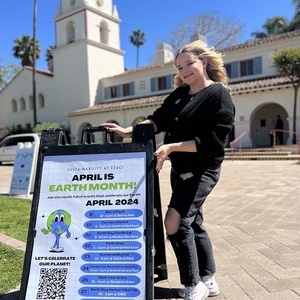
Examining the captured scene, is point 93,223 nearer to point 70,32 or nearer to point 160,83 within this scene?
point 160,83

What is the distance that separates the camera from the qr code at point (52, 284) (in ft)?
6.27

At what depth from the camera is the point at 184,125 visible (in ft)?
7.05

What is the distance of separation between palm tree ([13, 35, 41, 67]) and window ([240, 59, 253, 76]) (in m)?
31.8

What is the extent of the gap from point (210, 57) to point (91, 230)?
1468mm

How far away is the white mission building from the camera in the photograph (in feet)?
69.5

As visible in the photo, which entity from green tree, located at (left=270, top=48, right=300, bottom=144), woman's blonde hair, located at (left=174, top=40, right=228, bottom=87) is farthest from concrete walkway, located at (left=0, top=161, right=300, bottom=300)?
green tree, located at (left=270, top=48, right=300, bottom=144)

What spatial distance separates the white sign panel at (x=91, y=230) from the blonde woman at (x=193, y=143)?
0.95 feet

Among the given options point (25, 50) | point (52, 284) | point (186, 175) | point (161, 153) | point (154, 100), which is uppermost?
point (25, 50)

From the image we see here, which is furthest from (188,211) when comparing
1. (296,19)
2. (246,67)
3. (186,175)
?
(296,19)

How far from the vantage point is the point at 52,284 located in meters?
1.94

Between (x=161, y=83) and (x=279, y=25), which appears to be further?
(x=279, y=25)

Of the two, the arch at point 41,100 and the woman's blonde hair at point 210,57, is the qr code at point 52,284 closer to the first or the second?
the woman's blonde hair at point 210,57

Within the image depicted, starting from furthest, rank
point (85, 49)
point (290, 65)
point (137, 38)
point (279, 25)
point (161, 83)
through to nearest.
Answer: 1. point (137, 38)
2. point (279, 25)
3. point (85, 49)
4. point (161, 83)
5. point (290, 65)

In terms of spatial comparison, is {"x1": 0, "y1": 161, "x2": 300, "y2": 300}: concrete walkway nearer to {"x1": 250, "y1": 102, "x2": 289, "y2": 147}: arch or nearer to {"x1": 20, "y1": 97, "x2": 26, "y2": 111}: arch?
{"x1": 250, "y1": 102, "x2": 289, "y2": 147}: arch
